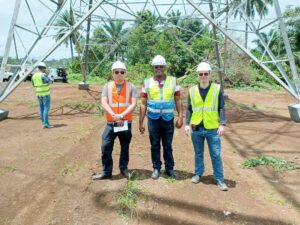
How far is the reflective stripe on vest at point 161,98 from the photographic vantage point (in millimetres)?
5449

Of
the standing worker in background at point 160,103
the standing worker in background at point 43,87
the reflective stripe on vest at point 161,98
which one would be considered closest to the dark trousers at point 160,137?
the standing worker in background at point 160,103

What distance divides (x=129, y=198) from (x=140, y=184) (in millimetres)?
586

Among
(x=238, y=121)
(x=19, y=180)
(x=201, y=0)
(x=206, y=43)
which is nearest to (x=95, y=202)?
(x=19, y=180)

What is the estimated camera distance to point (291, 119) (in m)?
11.0

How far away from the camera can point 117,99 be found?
552cm

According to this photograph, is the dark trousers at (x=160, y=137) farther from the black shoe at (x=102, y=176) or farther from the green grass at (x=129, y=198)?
the black shoe at (x=102, y=176)

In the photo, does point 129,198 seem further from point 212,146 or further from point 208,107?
point 208,107

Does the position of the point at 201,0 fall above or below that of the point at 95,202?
above

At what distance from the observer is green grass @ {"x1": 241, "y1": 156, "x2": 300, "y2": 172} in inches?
251

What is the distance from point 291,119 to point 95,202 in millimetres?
7889

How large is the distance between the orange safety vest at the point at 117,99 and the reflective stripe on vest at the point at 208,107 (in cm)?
100

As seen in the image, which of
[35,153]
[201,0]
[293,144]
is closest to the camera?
[35,153]

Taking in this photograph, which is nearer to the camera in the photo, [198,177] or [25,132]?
[198,177]

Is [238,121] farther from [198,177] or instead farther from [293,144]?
[198,177]
